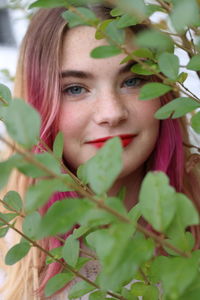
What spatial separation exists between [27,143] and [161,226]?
156 millimetres

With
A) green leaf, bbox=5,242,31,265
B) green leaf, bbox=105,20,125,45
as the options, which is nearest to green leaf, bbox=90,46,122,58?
green leaf, bbox=105,20,125,45

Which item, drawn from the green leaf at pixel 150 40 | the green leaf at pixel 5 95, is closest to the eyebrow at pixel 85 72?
the green leaf at pixel 5 95

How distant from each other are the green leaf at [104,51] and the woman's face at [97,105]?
23.1 inches

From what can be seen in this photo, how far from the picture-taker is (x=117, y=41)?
679mm

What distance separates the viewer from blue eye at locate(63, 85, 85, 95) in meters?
1.31

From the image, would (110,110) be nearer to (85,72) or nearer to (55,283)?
(85,72)

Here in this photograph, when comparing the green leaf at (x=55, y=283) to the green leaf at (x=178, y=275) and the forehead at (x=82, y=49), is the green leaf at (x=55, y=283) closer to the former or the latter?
the green leaf at (x=178, y=275)

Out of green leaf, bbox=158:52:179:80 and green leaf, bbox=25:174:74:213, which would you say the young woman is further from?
green leaf, bbox=25:174:74:213

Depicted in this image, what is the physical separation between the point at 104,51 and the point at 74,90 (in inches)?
28.0

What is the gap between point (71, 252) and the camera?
781mm

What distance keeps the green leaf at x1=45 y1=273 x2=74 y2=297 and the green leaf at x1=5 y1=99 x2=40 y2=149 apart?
385 mm

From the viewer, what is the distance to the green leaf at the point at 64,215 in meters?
0.43

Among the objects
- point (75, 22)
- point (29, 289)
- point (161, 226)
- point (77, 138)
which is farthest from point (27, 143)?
point (29, 289)

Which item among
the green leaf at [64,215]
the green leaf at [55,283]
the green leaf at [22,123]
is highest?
the green leaf at [22,123]
